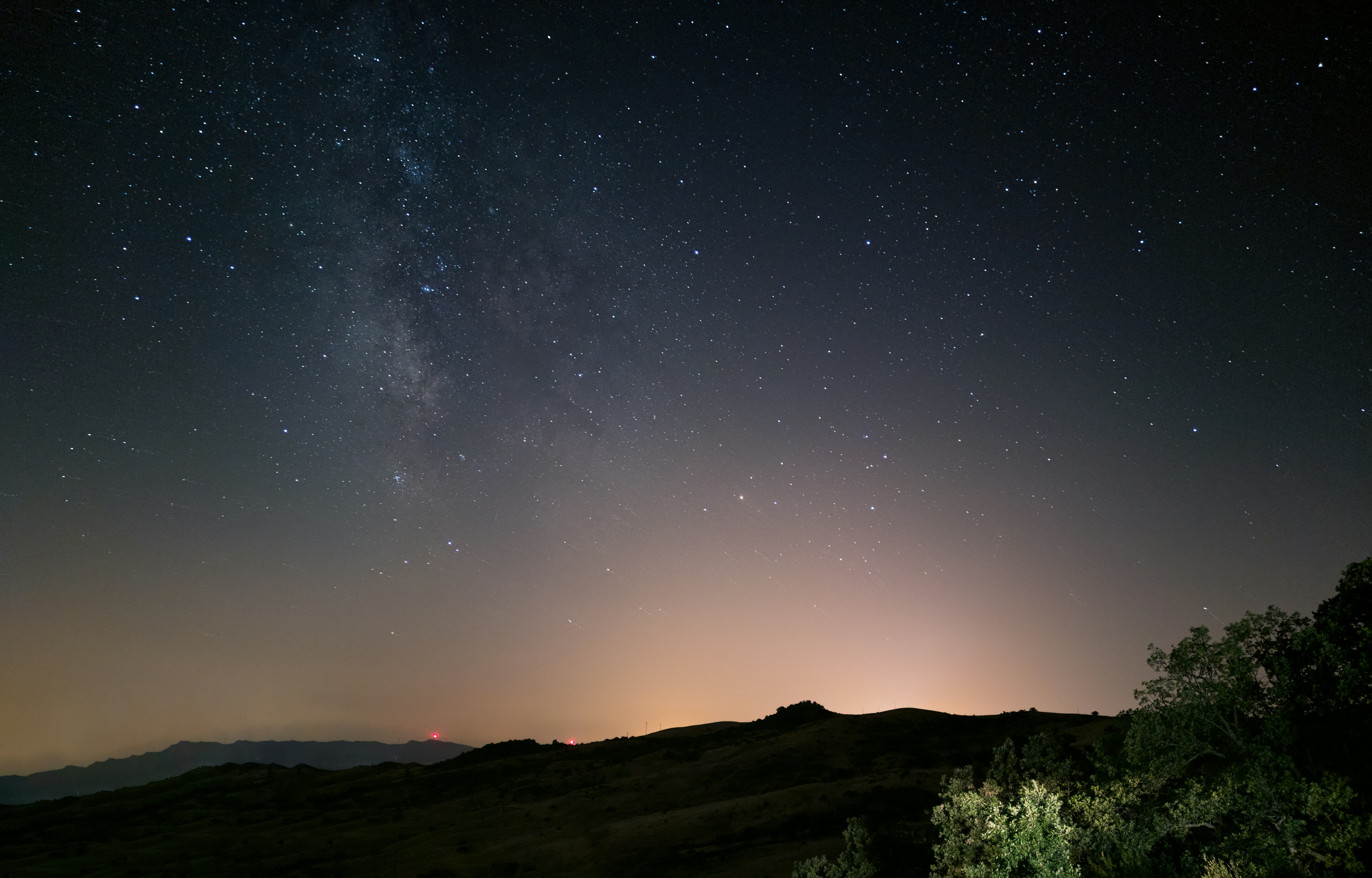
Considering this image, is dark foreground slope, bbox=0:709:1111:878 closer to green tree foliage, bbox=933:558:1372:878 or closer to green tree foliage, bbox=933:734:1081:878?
green tree foliage, bbox=933:734:1081:878

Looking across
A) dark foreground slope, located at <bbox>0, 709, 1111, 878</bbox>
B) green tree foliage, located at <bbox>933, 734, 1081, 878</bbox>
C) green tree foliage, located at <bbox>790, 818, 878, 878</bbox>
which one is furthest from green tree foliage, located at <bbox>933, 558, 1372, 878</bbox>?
dark foreground slope, located at <bbox>0, 709, 1111, 878</bbox>

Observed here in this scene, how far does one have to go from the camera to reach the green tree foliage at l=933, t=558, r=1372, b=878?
750 inches

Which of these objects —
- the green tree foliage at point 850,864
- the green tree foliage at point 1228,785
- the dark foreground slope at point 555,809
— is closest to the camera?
the green tree foliage at point 1228,785

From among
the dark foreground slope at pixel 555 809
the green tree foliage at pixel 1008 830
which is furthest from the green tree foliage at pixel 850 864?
the dark foreground slope at pixel 555 809

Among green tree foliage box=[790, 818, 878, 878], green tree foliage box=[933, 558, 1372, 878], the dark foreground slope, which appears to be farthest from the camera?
the dark foreground slope

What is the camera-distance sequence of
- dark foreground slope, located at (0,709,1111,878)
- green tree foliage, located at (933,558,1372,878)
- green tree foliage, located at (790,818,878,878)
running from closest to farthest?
green tree foliage, located at (933,558,1372,878) → green tree foliage, located at (790,818,878,878) → dark foreground slope, located at (0,709,1111,878)

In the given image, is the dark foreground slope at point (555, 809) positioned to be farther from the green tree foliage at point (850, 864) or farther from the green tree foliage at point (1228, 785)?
the green tree foliage at point (1228, 785)

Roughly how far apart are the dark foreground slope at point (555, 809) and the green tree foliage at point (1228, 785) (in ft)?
34.6

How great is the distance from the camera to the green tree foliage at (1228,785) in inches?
750

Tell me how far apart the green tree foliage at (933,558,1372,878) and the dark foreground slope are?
10541 mm

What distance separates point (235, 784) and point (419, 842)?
50357 mm

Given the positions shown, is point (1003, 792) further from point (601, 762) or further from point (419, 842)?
point (601, 762)

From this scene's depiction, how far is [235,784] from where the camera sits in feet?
285

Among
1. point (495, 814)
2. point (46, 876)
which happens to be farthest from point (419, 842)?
point (46, 876)
